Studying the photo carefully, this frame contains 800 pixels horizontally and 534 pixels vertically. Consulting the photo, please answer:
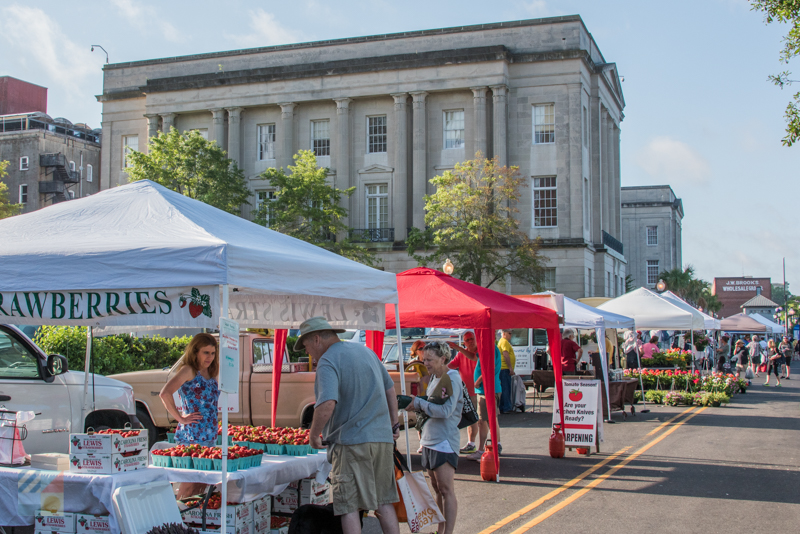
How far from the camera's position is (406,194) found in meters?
46.2

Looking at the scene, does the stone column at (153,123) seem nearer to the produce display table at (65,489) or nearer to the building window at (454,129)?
the building window at (454,129)

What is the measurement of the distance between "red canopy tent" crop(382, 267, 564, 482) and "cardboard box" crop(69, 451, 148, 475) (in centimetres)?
522

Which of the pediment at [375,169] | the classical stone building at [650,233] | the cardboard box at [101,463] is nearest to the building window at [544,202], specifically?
the pediment at [375,169]

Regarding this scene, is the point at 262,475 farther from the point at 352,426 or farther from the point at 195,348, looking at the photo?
the point at 195,348

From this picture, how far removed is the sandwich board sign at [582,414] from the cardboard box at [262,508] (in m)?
6.43

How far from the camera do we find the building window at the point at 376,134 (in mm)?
47500

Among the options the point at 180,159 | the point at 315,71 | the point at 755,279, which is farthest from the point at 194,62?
the point at 755,279

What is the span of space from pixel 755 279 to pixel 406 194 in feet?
344

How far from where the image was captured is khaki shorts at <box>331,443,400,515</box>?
5.70 m

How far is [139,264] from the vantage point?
618 centimetres

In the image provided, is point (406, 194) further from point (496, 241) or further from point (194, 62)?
point (194, 62)

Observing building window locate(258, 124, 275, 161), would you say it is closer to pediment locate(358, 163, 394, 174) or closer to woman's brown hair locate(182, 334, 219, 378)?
pediment locate(358, 163, 394, 174)

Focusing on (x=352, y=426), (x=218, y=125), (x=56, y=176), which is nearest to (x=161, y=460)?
(x=352, y=426)

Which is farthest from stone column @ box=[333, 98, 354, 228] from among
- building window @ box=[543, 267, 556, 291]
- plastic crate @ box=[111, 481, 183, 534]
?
plastic crate @ box=[111, 481, 183, 534]
